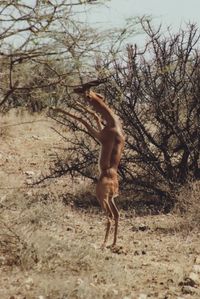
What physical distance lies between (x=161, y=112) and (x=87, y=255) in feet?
19.8

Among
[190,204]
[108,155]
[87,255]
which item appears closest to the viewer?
[87,255]

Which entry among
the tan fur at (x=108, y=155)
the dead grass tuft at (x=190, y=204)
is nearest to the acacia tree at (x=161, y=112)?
the dead grass tuft at (x=190, y=204)

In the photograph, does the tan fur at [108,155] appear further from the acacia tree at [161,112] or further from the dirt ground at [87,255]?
the acacia tree at [161,112]

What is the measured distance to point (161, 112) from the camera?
1352 cm

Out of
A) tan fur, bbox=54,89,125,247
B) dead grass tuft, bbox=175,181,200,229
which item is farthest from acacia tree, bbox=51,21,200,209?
tan fur, bbox=54,89,125,247

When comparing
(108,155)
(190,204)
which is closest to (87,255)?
(108,155)

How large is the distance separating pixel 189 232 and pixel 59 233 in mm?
2126

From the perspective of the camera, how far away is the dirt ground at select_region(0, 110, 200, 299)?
6839 millimetres

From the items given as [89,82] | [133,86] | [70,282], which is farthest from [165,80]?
[70,282]

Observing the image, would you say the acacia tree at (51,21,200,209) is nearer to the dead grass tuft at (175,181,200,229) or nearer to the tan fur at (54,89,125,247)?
the dead grass tuft at (175,181,200,229)

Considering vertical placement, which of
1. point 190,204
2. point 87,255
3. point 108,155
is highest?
point 108,155

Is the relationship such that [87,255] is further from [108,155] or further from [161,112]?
[161,112]

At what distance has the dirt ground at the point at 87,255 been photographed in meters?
6.84

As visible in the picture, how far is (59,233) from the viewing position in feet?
33.4
